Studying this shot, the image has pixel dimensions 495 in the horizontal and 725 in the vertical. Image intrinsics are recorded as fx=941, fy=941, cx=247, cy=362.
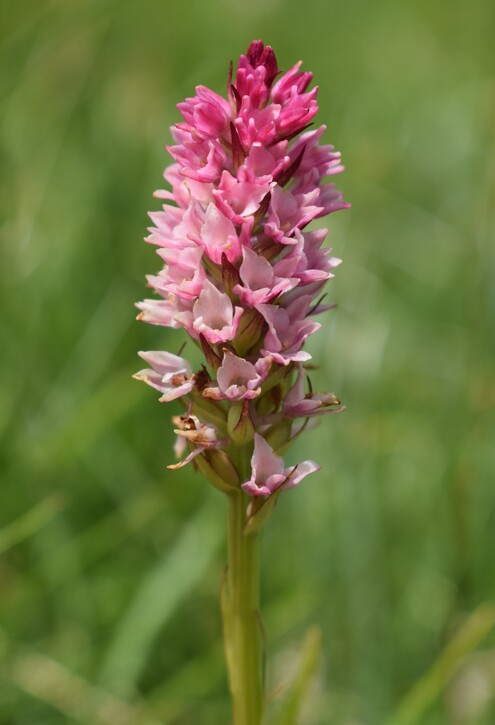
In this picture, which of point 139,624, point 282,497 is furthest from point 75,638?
point 282,497

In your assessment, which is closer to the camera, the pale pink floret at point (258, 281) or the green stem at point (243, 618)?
the pale pink floret at point (258, 281)

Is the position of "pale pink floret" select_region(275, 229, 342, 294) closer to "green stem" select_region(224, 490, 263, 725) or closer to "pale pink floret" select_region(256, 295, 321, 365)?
"pale pink floret" select_region(256, 295, 321, 365)

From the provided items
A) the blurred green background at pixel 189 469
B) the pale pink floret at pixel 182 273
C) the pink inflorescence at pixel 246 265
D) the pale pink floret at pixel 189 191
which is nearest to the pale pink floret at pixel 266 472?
the pink inflorescence at pixel 246 265

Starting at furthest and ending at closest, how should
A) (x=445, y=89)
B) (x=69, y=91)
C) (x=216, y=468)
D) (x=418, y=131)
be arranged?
(x=445, y=89) < (x=418, y=131) < (x=69, y=91) < (x=216, y=468)

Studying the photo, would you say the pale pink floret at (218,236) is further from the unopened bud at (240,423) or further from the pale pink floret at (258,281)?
the unopened bud at (240,423)

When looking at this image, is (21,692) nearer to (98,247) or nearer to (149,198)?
(98,247)

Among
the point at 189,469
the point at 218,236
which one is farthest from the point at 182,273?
the point at 189,469
